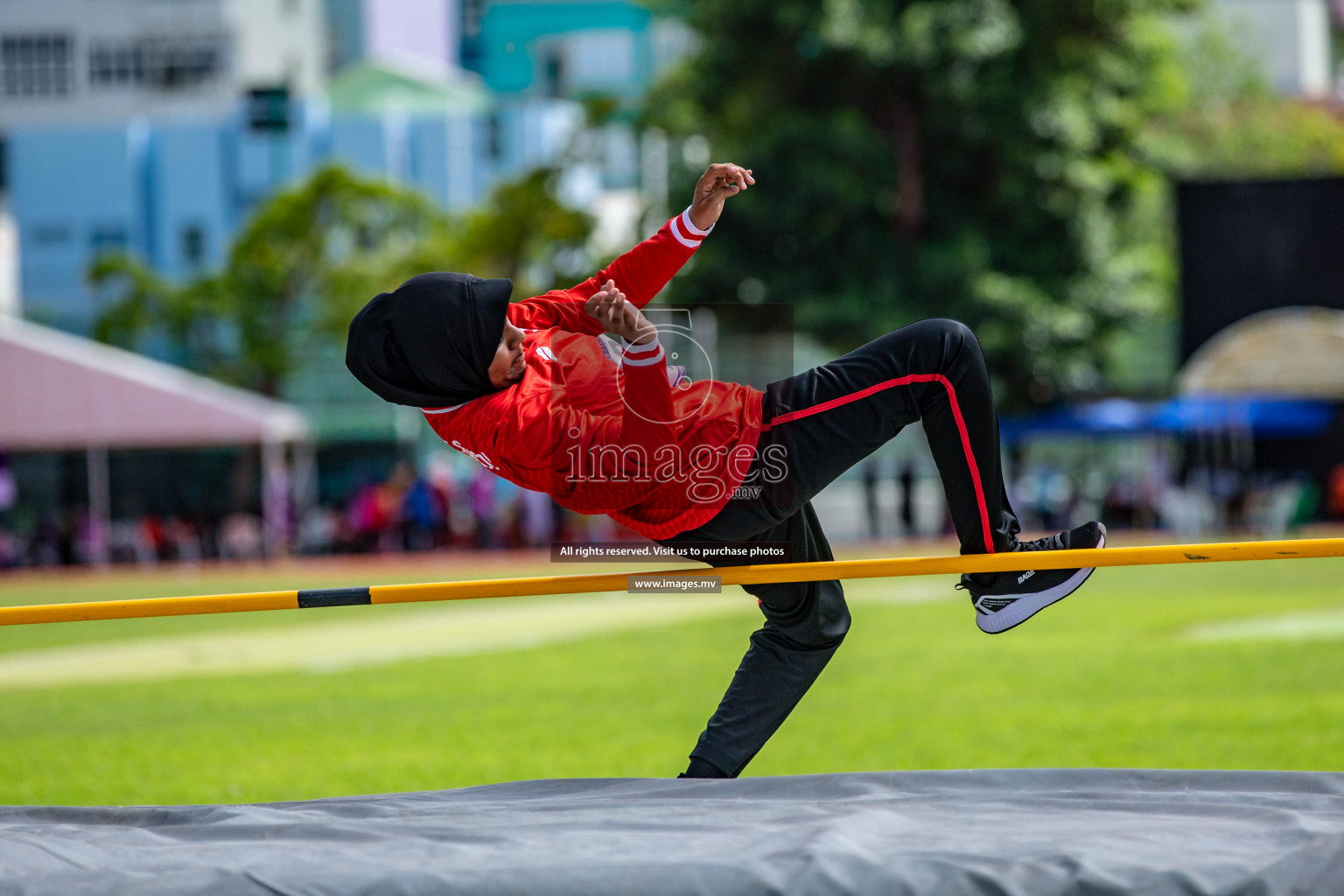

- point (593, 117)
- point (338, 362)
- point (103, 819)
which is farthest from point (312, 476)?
point (103, 819)

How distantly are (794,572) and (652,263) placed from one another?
825mm

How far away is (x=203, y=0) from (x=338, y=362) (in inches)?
642

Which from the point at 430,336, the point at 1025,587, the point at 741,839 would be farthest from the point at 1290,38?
the point at 741,839

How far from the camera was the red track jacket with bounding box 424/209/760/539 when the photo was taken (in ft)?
10.1

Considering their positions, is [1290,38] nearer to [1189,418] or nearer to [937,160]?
[937,160]

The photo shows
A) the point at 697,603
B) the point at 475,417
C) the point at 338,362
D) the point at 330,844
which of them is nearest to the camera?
the point at 330,844

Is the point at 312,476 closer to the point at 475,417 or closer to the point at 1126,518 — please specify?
the point at 1126,518

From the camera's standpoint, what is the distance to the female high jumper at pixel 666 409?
305 cm

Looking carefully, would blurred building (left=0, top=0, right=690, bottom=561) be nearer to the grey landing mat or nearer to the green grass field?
the green grass field

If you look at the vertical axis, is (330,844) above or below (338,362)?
below

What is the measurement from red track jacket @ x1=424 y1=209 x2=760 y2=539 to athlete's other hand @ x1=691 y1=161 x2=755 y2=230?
0.03m

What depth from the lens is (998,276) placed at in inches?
893

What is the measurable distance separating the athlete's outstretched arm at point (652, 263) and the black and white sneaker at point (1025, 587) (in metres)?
1.06

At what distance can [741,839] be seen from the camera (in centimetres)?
278
